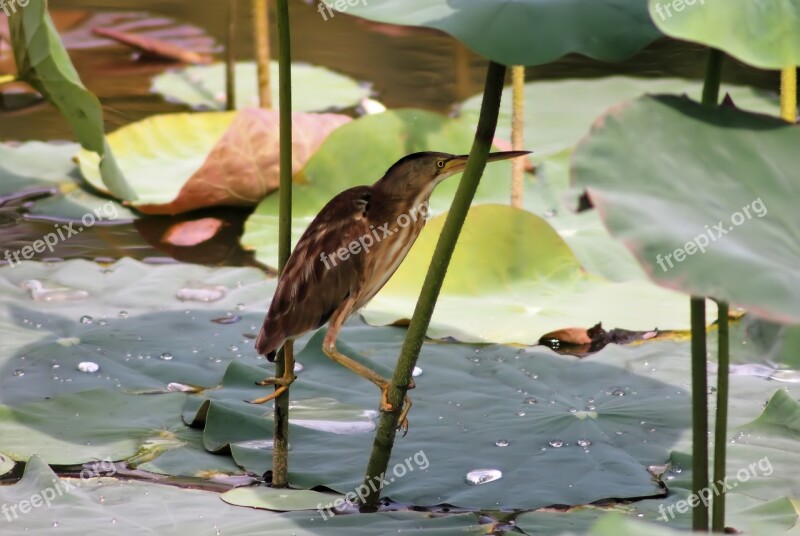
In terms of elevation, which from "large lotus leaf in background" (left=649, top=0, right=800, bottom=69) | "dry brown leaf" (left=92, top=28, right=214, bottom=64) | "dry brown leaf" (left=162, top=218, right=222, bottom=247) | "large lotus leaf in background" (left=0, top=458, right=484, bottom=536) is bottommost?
"large lotus leaf in background" (left=0, top=458, right=484, bottom=536)

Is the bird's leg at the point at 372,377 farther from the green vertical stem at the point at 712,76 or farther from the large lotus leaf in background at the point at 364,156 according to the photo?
the large lotus leaf in background at the point at 364,156

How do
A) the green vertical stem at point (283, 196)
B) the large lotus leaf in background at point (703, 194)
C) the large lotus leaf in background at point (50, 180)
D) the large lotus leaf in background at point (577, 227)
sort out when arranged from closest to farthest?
the large lotus leaf in background at point (703, 194) < the green vertical stem at point (283, 196) < the large lotus leaf in background at point (577, 227) < the large lotus leaf in background at point (50, 180)

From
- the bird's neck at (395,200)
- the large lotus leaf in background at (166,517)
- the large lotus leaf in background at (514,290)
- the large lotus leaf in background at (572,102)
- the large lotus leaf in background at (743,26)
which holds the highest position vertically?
the large lotus leaf in background at (572,102)

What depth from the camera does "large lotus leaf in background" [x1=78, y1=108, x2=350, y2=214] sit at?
130 inches

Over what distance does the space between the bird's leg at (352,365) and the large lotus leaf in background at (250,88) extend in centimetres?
257

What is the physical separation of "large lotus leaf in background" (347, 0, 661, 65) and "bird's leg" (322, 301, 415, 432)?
497 millimetres

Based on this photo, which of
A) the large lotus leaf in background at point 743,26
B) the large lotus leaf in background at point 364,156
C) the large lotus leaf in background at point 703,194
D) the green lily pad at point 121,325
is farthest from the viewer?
the large lotus leaf in background at point 364,156

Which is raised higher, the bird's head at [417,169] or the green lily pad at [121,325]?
the bird's head at [417,169]

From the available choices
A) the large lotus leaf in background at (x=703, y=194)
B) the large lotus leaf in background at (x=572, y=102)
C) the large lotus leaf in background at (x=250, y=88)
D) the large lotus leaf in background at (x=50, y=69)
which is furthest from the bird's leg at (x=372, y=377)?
the large lotus leaf in background at (x=250, y=88)

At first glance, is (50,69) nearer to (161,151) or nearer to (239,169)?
(239,169)

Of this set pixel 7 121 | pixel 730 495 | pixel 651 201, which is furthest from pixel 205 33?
pixel 651 201

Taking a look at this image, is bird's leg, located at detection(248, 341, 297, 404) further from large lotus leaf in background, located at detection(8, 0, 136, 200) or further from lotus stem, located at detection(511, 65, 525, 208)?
lotus stem, located at detection(511, 65, 525, 208)

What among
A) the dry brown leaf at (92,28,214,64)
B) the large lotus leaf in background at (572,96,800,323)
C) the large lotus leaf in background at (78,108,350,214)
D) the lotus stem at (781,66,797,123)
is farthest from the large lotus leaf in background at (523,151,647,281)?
the dry brown leaf at (92,28,214,64)

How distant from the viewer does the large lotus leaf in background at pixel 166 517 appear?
63.9 inches
